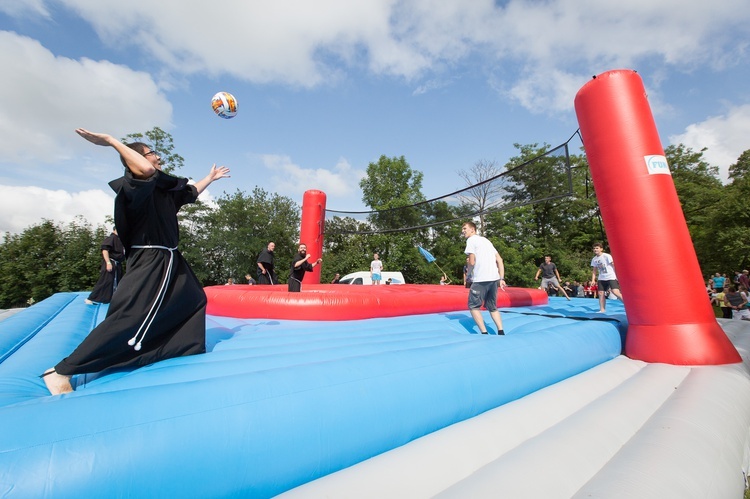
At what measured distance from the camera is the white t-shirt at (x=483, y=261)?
377 cm

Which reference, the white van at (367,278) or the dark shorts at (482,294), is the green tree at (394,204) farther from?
the dark shorts at (482,294)

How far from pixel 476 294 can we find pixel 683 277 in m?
1.73

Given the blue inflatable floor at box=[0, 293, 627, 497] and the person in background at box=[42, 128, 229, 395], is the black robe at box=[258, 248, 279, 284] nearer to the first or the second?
the blue inflatable floor at box=[0, 293, 627, 497]

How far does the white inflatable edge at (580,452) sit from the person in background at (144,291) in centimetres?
111

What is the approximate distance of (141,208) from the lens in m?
2.04

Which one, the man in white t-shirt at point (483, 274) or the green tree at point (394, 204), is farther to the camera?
the green tree at point (394, 204)

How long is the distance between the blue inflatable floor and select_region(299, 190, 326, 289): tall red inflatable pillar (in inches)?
247

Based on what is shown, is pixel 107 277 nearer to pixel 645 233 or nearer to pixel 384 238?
pixel 645 233

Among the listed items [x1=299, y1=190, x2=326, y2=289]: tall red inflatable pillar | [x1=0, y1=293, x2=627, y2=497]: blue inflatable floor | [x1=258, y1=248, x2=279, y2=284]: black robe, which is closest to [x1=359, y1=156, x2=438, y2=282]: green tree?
[x1=299, y1=190, x2=326, y2=289]: tall red inflatable pillar

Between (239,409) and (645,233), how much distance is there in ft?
11.6

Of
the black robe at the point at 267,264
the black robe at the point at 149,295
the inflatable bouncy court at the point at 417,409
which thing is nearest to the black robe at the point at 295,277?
the inflatable bouncy court at the point at 417,409

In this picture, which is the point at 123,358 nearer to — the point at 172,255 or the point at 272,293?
the point at 172,255

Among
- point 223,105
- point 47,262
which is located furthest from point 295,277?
point 47,262

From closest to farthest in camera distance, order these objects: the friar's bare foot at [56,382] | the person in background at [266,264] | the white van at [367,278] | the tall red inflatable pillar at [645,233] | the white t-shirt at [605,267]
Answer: the friar's bare foot at [56,382]
the tall red inflatable pillar at [645,233]
the white t-shirt at [605,267]
the person in background at [266,264]
the white van at [367,278]
